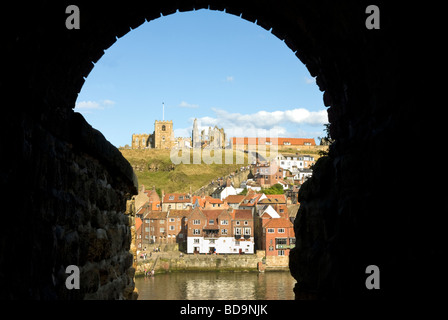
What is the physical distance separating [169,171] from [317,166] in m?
148

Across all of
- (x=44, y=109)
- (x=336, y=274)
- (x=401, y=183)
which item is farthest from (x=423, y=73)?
(x=44, y=109)

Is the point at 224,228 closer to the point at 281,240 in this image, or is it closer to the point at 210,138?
the point at 281,240

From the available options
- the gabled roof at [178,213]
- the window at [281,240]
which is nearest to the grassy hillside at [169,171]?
the gabled roof at [178,213]

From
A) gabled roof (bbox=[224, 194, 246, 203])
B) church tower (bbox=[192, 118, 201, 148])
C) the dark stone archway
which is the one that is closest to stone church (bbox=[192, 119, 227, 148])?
church tower (bbox=[192, 118, 201, 148])

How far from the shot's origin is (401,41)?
4172 mm

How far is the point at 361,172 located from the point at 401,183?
3.75 feet

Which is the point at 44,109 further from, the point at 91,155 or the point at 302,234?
the point at 302,234

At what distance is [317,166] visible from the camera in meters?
7.52

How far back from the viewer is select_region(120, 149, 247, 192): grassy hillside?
141 metres

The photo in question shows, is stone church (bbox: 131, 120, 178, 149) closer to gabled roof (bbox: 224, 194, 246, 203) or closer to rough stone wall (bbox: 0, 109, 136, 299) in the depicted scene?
gabled roof (bbox: 224, 194, 246, 203)

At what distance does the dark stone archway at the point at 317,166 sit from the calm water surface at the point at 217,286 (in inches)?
1803

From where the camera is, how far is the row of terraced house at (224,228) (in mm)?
82062

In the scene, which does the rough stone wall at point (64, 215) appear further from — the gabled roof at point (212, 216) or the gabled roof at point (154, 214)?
the gabled roof at point (154, 214)

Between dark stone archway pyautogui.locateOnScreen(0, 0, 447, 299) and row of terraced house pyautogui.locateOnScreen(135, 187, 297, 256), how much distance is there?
74.2m
